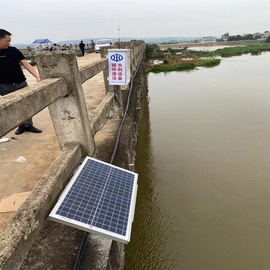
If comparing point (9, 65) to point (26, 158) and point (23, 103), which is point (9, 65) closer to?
point (26, 158)

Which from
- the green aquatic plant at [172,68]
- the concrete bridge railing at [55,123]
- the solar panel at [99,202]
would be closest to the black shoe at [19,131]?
the concrete bridge railing at [55,123]

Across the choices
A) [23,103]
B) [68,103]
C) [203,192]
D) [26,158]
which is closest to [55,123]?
[68,103]

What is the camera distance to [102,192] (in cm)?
186

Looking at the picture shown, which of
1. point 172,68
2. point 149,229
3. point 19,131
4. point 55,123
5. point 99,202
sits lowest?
point 172,68

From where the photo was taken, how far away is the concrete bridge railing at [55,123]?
4.08ft

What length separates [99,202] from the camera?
1746 millimetres

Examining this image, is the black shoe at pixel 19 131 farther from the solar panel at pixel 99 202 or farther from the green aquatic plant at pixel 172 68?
the green aquatic plant at pixel 172 68

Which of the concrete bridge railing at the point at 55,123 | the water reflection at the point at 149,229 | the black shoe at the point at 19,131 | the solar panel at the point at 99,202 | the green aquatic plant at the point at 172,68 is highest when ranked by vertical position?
the concrete bridge railing at the point at 55,123

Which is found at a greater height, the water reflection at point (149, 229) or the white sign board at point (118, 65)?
the white sign board at point (118, 65)

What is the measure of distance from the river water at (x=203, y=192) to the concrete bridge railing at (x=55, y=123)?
191cm

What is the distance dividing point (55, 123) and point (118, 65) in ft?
6.41

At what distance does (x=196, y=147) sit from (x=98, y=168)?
14.1ft

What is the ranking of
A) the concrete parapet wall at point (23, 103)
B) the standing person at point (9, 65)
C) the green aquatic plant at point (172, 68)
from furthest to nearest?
the green aquatic plant at point (172, 68) → the standing person at point (9, 65) → the concrete parapet wall at point (23, 103)

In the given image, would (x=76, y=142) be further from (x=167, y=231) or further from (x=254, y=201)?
(x=254, y=201)
